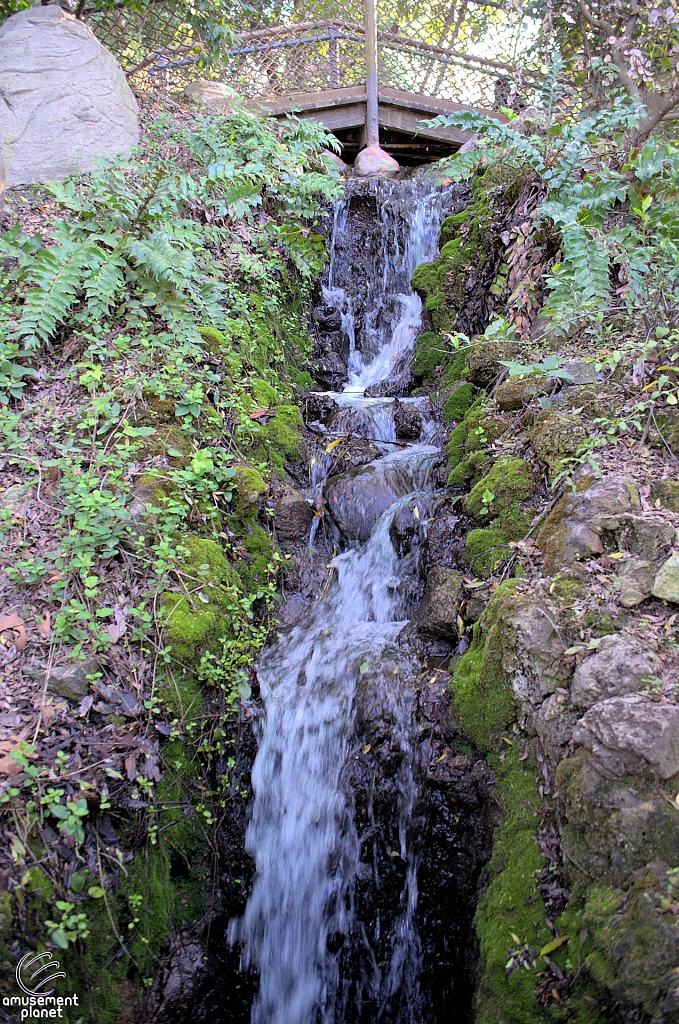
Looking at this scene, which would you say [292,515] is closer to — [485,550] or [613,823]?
[485,550]

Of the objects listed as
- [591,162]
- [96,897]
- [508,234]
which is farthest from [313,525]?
[591,162]

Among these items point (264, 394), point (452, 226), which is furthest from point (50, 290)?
point (452, 226)

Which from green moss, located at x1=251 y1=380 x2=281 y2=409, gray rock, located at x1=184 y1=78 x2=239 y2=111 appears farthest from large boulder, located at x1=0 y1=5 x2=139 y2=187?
green moss, located at x1=251 y1=380 x2=281 y2=409

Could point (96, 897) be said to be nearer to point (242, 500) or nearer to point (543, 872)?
point (543, 872)

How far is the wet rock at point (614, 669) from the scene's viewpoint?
9.48 ft

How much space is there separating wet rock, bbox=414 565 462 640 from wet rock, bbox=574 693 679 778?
1.48 meters

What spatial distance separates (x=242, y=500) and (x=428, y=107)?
10015 mm

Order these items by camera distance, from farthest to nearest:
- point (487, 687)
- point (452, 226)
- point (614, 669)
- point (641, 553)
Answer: point (452, 226)
point (487, 687)
point (641, 553)
point (614, 669)

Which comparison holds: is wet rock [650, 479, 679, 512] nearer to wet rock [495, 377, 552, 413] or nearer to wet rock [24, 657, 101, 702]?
wet rock [495, 377, 552, 413]

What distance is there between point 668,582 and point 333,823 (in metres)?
2.48

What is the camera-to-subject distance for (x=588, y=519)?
142 inches

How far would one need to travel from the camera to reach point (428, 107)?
11109mm

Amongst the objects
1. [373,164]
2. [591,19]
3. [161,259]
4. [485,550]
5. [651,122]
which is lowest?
[485,550]

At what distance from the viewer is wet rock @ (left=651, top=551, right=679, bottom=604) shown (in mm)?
3105
